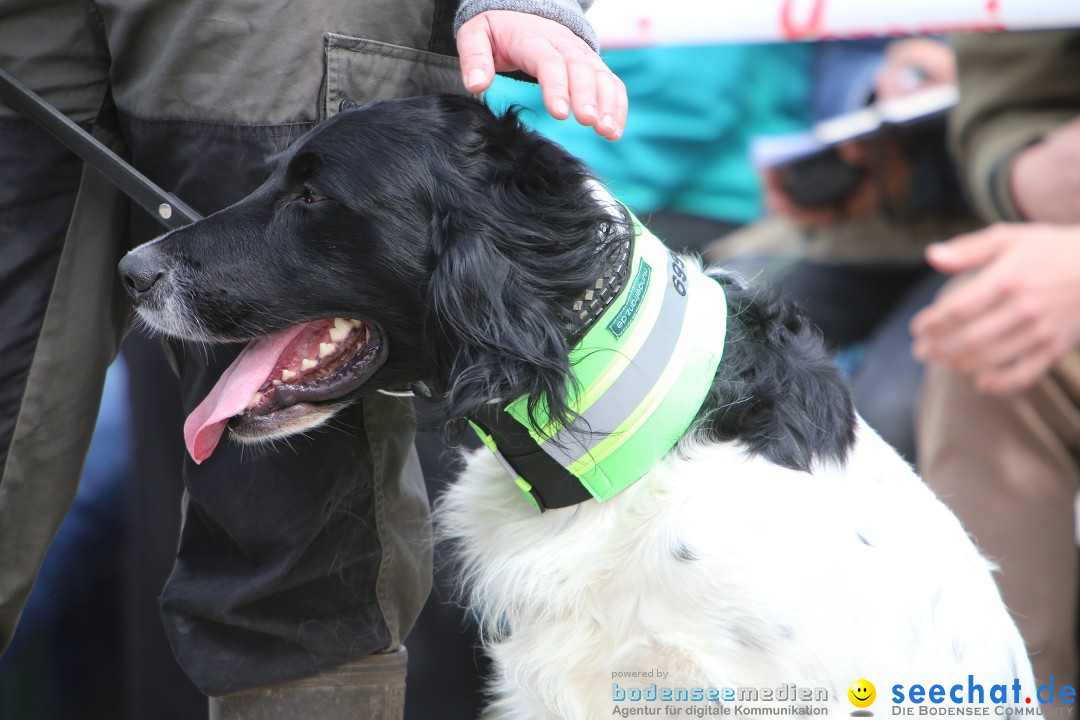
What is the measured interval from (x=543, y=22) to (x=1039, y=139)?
1.67 metres

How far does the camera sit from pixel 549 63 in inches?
61.7

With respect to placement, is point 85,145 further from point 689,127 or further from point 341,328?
point 689,127

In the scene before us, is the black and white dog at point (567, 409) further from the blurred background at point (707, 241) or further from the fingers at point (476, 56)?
the blurred background at point (707, 241)

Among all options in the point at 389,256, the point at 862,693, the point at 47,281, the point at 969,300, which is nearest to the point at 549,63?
the point at 389,256

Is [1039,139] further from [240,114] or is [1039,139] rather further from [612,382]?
[240,114]

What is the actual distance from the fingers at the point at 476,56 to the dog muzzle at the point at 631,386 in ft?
1.16

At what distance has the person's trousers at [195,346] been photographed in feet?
5.39

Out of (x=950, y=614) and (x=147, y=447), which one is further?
(x=147, y=447)

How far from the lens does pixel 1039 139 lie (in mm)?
2727

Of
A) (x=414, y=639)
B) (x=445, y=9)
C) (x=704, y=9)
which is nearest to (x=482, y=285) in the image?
(x=445, y=9)

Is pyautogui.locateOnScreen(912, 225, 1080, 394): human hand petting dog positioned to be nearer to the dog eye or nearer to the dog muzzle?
the dog muzzle

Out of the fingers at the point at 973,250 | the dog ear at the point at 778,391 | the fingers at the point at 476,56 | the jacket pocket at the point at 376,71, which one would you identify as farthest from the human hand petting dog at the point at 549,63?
the fingers at the point at 973,250

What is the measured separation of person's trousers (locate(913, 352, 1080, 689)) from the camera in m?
2.66

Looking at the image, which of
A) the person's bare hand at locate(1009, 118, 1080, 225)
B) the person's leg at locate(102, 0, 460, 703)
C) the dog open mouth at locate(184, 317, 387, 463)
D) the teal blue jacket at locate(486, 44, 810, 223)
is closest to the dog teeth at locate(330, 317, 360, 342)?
the dog open mouth at locate(184, 317, 387, 463)
